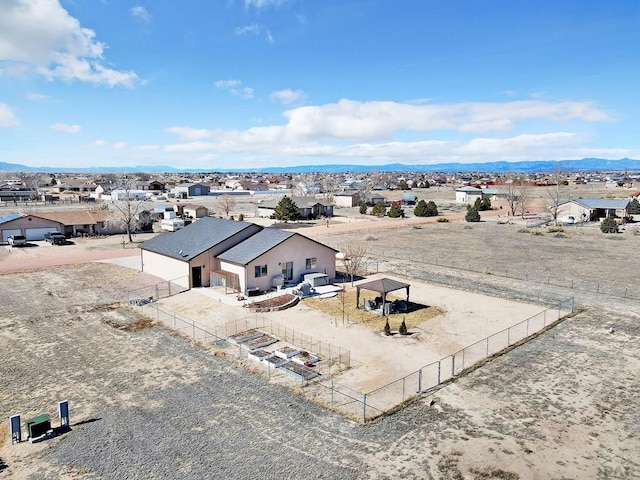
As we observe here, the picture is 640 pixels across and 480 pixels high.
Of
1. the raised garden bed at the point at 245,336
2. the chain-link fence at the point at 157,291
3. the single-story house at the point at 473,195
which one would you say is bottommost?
the raised garden bed at the point at 245,336

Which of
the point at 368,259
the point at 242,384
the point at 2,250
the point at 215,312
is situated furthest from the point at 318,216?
the point at 242,384

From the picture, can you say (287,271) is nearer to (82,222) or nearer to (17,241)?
(17,241)

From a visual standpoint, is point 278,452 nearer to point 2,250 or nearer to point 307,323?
point 307,323

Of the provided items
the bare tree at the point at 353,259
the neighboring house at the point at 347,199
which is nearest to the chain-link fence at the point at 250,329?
the bare tree at the point at 353,259

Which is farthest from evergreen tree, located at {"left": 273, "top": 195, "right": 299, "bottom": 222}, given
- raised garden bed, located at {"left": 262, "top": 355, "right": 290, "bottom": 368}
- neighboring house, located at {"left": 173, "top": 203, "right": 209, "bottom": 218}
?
raised garden bed, located at {"left": 262, "top": 355, "right": 290, "bottom": 368}

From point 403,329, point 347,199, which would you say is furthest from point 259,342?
point 347,199

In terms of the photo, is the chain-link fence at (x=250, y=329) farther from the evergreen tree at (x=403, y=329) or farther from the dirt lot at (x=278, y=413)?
the evergreen tree at (x=403, y=329)
